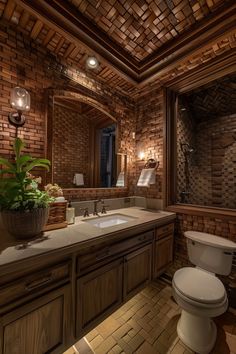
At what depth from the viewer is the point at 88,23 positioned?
1.42m

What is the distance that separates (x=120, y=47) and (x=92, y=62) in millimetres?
324

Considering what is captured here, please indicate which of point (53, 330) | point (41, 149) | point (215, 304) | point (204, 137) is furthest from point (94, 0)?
point (204, 137)

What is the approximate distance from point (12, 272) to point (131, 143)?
2076mm

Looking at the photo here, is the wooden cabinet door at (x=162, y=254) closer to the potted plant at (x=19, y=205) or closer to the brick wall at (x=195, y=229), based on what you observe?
the brick wall at (x=195, y=229)

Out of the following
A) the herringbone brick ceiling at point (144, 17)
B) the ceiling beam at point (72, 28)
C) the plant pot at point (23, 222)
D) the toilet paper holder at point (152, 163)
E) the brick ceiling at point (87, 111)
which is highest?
the herringbone brick ceiling at point (144, 17)

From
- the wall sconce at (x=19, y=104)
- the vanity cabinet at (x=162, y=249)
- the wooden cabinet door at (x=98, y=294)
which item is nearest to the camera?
the wooden cabinet door at (x=98, y=294)

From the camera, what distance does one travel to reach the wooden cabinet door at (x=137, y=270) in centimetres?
145

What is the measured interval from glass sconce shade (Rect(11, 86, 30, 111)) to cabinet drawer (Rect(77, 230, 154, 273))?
1.28 metres

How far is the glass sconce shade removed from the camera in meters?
1.34

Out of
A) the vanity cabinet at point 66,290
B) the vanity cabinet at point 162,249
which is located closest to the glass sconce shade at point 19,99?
the vanity cabinet at point 66,290

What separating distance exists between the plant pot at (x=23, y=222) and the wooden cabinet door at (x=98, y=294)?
0.46 meters

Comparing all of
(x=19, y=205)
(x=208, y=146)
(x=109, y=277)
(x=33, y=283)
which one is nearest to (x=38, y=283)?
(x=33, y=283)

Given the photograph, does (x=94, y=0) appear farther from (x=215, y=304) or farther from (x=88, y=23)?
(x=215, y=304)

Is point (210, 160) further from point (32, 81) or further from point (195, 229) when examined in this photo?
point (32, 81)
